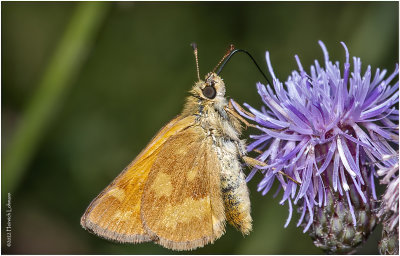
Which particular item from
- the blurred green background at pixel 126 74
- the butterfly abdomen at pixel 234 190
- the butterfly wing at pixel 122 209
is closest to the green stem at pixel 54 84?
the blurred green background at pixel 126 74

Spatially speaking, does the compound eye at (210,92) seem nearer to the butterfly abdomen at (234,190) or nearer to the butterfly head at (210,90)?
the butterfly head at (210,90)

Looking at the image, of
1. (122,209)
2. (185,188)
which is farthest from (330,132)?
(122,209)

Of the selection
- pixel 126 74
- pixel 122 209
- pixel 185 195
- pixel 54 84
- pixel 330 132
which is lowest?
pixel 122 209

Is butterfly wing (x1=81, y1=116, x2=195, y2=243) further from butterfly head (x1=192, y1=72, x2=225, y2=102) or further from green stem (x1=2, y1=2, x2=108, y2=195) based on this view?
green stem (x1=2, y1=2, x2=108, y2=195)

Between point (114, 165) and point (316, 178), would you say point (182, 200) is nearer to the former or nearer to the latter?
point (316, 178)

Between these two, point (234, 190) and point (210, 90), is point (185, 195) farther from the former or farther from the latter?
point (210, 90)

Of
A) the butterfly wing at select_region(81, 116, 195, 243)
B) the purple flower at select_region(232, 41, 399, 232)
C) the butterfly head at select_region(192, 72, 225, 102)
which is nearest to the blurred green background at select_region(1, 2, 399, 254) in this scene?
the butterfly wing at select_region(81, 116, 195, 243)
